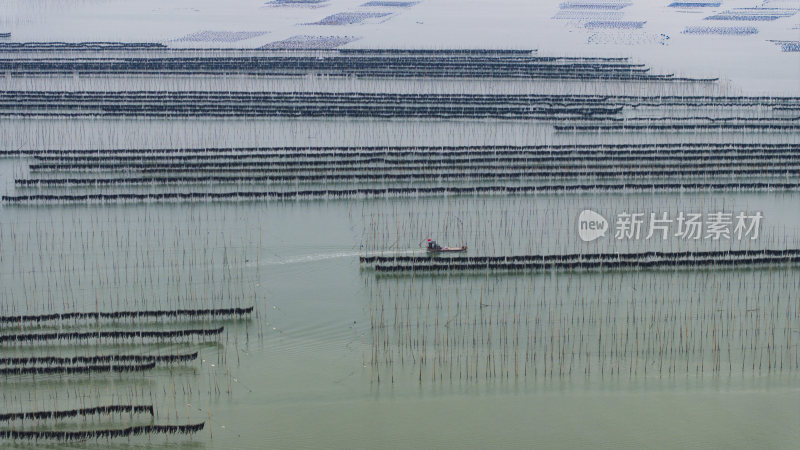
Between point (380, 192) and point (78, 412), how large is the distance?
24.2 ft

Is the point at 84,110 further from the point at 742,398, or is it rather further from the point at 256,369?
the point at 742,398

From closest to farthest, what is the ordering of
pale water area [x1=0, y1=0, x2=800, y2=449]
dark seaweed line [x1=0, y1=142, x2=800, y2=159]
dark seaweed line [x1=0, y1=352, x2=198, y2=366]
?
pale water area [x1=0, y1=0, x2=800, y2=449] < dark seaweed line [x1=0, y1=352, x2=198, y2=366] < dark seaweed line [x1=0, y1=142, x2=800, y2=159]

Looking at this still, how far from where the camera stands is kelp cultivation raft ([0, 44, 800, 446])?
35.1 feet

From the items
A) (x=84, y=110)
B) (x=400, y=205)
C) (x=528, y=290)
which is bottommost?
(x=528, y=290)

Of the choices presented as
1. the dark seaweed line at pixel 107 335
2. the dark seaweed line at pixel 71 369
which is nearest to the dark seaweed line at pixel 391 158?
the dark seaweed line at pixel 107 335

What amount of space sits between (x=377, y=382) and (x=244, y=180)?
720 cm

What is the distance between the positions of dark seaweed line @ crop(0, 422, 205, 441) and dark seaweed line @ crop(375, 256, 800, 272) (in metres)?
4.39

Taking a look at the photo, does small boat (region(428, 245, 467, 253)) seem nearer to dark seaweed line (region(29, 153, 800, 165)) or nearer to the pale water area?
the pale water area

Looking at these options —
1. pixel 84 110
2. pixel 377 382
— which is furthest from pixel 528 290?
pixel 84 110

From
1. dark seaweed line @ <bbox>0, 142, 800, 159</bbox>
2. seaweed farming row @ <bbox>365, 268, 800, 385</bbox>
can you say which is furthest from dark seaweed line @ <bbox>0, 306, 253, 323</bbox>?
dark seaweed line @ <bbox>0, 142, 800, 159</bbox>

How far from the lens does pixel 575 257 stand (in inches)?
530

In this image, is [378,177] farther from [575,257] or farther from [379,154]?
[575,257]

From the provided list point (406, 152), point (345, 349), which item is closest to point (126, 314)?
point (345, 349)

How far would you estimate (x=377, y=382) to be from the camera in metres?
10.6
